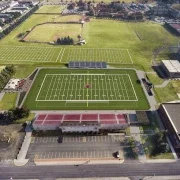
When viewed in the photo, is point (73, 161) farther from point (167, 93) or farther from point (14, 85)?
point (167, 93)

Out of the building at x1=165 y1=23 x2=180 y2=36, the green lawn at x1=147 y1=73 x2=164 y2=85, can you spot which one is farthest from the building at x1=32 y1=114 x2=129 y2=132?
the building at x1=165 y1=23 x2=180 y2=36

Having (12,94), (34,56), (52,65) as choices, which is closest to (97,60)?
(52,65)

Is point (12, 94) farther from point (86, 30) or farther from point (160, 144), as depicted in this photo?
point (86, 30)

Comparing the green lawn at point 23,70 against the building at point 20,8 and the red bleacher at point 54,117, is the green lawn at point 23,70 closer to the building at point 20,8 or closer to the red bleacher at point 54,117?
the red bleacher at point 54,117

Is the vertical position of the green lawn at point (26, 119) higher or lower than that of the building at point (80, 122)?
lower

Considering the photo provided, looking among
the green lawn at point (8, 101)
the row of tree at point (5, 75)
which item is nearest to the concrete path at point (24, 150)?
the green lawn at point (8, 101)

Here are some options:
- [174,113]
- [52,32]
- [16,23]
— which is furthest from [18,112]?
[16,23]
